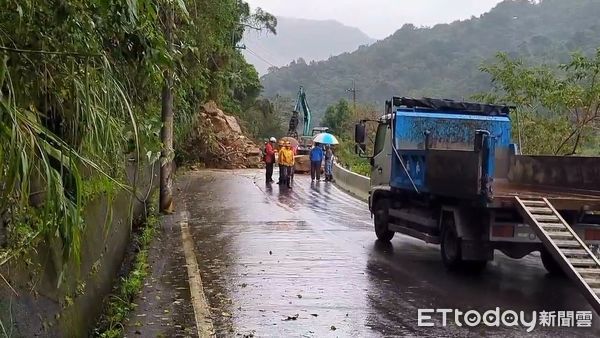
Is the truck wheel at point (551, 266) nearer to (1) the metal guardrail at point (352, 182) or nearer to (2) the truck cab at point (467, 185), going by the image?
(2) the truck cab at point (467, 185)

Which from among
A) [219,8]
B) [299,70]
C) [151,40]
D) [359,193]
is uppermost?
[299,70]

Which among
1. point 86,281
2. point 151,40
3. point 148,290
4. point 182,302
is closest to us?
point 151,40

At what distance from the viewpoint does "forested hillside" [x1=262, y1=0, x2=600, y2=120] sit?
3201 inches

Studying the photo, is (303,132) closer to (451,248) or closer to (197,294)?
(451,248)

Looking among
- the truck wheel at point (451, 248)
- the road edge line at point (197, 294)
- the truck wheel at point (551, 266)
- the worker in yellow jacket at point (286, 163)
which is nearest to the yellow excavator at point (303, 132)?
the worker in yellow jacket at point (286, 163)

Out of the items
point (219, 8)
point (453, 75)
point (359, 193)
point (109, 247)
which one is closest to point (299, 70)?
point (453, 75)

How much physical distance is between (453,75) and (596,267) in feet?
251

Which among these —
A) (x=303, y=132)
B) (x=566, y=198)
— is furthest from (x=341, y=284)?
(x=303, y=132)

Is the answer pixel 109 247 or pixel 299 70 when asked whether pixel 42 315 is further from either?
pixel 299 70

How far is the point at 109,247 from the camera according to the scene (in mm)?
8031

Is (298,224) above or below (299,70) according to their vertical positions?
below

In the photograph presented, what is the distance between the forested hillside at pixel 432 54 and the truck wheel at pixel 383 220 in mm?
58994

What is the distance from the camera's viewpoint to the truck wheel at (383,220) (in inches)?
478

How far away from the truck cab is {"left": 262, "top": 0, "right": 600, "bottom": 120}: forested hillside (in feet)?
194
